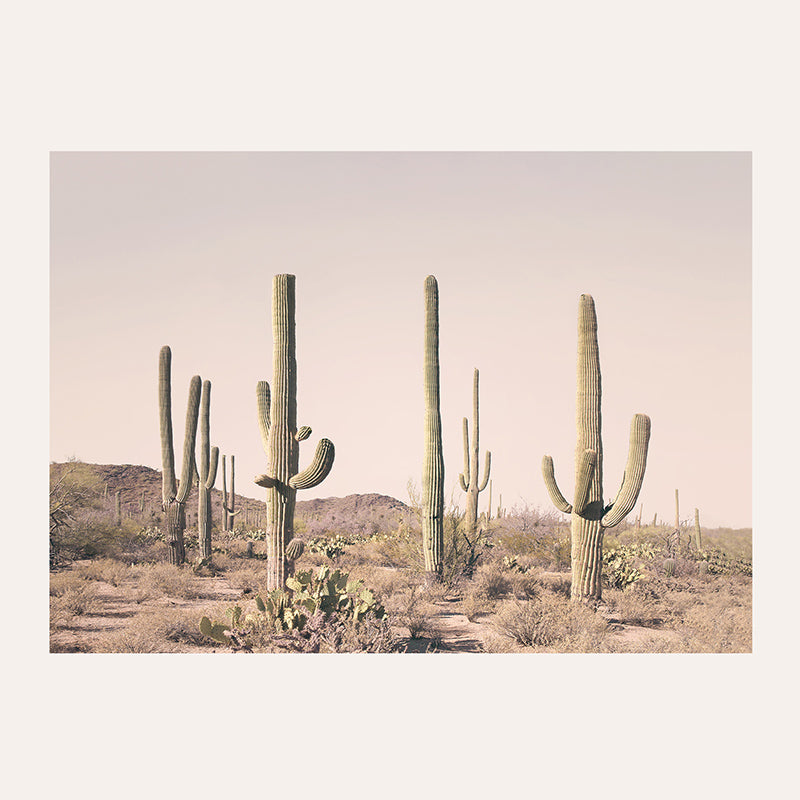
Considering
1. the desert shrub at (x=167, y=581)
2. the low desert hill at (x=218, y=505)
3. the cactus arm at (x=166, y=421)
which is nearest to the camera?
the desert shrub at (x=167, y=581)

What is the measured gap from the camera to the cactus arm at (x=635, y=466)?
12.0 meters

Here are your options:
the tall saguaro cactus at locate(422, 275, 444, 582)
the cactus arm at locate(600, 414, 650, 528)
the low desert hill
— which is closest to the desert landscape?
the tall saguaro cactus at locate(422, 275, 444, 582)

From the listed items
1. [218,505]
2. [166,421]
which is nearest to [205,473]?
[166,421]

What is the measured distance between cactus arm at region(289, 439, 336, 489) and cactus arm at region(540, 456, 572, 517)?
410 cm

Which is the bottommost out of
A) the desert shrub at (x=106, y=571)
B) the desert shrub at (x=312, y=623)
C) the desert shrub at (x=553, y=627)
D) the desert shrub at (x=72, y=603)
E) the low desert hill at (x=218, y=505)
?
the low desert hill at (x=218, y=505)

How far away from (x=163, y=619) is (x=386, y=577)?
217 inches

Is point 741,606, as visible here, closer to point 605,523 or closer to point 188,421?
point 605,523

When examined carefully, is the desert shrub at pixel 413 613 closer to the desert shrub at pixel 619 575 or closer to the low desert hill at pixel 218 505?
the desert shrub at pixel 619 575

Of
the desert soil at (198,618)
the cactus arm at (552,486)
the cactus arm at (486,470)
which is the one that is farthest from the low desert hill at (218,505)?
the cactus arm at (552,486)

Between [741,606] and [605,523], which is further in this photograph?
[741,606]

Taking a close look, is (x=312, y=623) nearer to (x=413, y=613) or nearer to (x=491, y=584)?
(x=413, y=613)

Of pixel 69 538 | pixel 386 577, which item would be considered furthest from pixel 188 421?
pixel 386 577

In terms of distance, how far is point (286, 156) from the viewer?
11.6 meters
